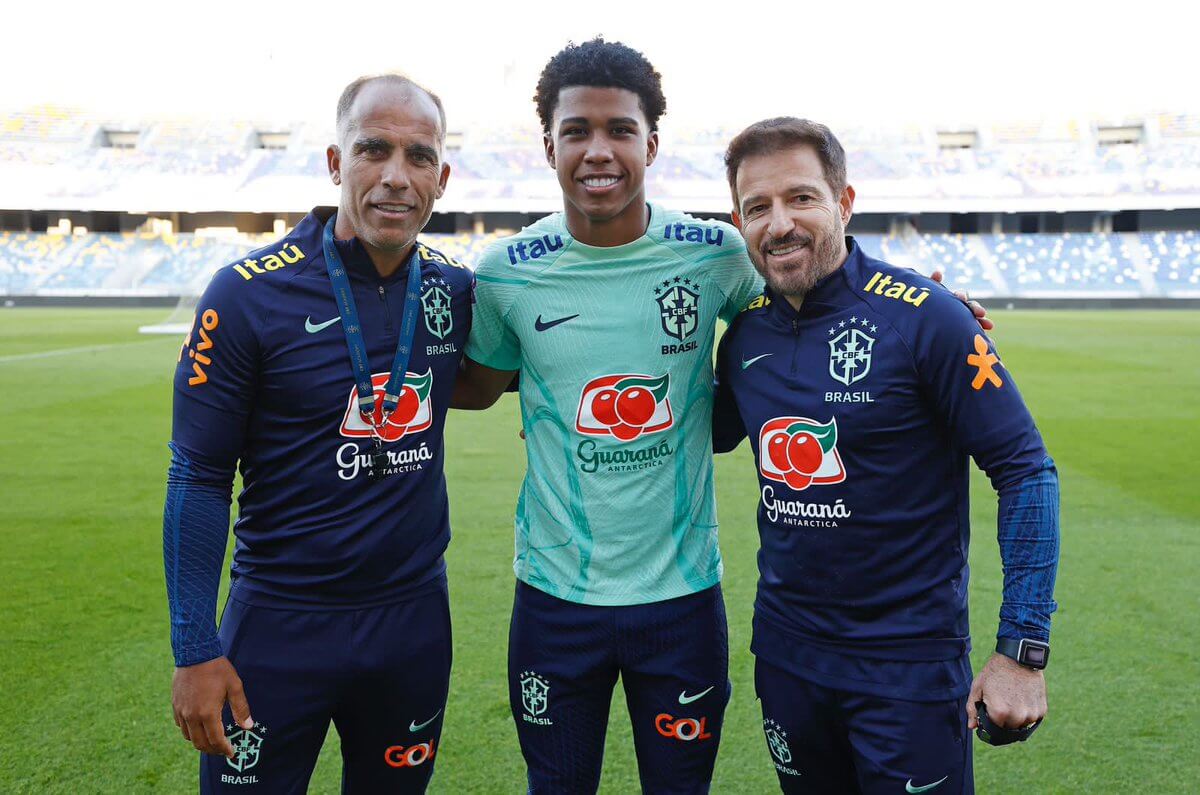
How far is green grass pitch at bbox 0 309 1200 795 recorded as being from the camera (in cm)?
341

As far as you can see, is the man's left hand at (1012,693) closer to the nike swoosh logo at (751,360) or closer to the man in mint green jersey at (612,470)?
the man in mint green jersey at (612,470)

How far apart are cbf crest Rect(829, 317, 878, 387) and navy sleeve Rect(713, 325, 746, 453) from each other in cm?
35

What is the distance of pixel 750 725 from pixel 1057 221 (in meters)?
46.0

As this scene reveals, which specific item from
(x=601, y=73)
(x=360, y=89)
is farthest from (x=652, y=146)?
(x=360, y=89)

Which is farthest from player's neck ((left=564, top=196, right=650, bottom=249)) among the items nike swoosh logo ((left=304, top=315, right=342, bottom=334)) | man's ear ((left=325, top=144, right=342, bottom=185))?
nike swoosh logo ((left=304, top=315, right=342, bottom=334))

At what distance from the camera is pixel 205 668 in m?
2.20

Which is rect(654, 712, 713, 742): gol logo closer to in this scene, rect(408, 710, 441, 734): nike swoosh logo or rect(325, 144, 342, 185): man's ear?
rect(408, 710, 441, 734): nike swoosh logo

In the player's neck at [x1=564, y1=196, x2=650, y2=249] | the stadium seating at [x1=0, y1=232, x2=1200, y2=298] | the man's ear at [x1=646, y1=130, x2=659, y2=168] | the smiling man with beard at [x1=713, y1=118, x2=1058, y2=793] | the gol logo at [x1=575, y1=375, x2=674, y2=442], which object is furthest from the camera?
the stadium seating at [x1=0, y1=232, x2=1200, y2=298]

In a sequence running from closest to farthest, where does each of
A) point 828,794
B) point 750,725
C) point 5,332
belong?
point 828,794 < point 750,725 < point 5,332

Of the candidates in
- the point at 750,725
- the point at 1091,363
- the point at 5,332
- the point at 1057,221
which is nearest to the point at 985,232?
the point at 1057,221

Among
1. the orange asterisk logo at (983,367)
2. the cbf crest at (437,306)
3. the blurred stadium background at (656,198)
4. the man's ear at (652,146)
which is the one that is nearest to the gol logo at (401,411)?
the cbf crest at (437,306)

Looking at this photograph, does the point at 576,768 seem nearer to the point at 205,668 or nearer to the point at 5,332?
the point at 205,668

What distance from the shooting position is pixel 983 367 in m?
2.18

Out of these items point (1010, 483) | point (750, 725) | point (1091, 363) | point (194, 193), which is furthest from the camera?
point (194, 193)
